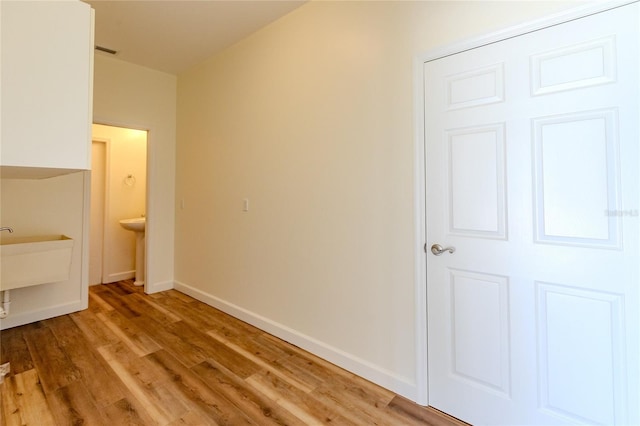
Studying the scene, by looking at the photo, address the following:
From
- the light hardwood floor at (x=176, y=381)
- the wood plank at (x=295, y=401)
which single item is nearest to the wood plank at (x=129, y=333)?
the light hardwood floor at (x=176, y=381)

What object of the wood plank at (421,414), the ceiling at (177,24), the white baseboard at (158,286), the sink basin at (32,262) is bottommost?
the wood plank at (421,414)

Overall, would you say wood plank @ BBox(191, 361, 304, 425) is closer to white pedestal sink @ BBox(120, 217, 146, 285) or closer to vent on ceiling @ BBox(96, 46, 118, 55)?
white pedestal sink @ BBox(120, 217, 146, 285)

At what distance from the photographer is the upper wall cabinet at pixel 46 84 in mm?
1223

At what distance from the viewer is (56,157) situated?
4.36 feet

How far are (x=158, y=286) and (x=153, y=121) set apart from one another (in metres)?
2.03

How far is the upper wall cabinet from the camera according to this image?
1.22m

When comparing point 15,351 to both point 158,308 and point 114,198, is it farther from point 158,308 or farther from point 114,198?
point 114,198

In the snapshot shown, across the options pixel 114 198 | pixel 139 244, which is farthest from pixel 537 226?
pixel 114 198

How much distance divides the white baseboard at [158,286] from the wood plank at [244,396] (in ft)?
6.41

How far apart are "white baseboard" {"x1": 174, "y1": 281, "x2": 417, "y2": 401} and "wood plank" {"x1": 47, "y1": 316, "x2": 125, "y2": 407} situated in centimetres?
111

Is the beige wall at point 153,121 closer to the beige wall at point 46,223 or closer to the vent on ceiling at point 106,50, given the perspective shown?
the vent on ceiling at point 106,50

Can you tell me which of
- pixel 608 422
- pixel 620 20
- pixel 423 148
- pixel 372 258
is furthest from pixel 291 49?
pixel 608 422

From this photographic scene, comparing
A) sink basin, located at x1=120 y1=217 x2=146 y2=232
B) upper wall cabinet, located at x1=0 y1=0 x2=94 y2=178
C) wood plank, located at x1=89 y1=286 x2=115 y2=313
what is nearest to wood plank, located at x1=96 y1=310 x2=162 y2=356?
wood plank, located at x1=89 y1=286 x2=115 y2=313

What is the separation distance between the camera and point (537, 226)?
139 cm
